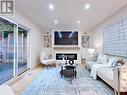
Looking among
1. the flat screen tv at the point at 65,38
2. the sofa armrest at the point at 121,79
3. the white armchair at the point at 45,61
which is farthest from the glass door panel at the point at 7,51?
the flat screen tv at the point at 65,38

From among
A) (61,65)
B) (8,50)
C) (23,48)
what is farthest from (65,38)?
(8,50)

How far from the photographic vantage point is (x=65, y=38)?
1159 cm

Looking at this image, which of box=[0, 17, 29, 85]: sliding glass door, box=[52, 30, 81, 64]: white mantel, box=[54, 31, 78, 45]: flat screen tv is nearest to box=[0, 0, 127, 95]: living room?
box=[0, 17, 29, 85]: sliding glass door

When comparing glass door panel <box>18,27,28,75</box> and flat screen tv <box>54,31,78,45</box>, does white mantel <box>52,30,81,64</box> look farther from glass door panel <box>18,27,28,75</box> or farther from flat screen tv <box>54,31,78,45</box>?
glass door panel <box>18,27,28,75</box>

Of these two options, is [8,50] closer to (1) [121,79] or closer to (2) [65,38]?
(1) [121,79]

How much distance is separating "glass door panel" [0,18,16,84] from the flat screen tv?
539 centimetres

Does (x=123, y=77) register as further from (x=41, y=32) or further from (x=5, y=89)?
(x=41, y=32)

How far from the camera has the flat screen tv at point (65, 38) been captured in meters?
11.6

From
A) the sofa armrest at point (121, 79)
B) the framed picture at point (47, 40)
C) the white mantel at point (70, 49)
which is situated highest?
the framed picture at point (47, 40)

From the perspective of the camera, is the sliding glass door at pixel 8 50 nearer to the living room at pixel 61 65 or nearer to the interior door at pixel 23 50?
the living room at pixel 61 65

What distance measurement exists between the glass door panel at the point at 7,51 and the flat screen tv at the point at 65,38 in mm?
5395

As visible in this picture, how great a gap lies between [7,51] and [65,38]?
233 inches

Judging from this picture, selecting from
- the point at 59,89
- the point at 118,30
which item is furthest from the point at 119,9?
the point at 59,89

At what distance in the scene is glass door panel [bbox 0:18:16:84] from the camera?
225 inches
